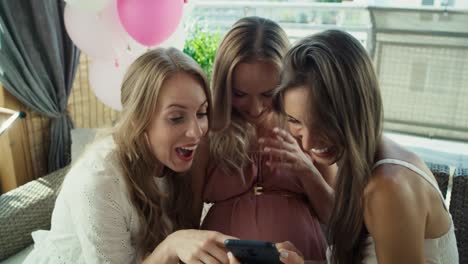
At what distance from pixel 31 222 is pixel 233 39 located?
1277 millimetres

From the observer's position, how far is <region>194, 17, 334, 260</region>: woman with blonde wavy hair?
51.9 inches

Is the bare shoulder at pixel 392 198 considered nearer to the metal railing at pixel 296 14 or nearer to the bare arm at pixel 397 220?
the bare arm at pixel 397 220

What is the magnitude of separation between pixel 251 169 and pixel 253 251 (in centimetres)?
54

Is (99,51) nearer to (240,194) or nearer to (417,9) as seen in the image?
(240,194)

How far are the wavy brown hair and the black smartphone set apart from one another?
243 millimetres

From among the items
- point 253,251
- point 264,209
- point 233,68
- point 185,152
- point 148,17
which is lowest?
point 264,209

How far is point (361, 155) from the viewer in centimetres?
97

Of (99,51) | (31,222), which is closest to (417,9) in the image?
(99,51)

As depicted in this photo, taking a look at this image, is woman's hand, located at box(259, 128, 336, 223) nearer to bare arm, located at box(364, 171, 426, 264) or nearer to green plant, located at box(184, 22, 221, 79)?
bare arm, located at box(364, 171, 426, 264)

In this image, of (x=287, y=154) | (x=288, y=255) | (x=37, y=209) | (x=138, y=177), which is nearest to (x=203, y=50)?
(x=37, y=209)

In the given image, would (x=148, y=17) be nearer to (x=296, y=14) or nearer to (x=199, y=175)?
(x=199, y=175)

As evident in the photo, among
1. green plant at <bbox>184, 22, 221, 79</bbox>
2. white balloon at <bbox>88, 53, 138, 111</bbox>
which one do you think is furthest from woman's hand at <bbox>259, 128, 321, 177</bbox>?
green plant at <bbox>184, 22, 221, 79</bbox>

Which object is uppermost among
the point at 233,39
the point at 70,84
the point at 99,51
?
the point at 233,39

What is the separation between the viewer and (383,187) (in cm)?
92
